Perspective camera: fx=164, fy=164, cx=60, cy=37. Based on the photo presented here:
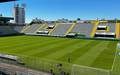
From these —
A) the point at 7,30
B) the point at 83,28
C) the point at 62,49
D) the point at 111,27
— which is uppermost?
the point at 111,27

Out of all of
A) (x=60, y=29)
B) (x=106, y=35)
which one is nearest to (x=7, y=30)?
(x=60, y=29)

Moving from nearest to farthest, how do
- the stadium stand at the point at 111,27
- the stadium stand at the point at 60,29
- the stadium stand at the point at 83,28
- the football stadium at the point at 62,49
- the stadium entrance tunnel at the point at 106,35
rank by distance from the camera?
the football stadium at the point at 62,49 → the stadium entrance tunnel at the point at 106,35 → the stadium stand at the point at 111,27 → the stadium stand at the point at 83,28 → the stadium stand at the point at 60,29

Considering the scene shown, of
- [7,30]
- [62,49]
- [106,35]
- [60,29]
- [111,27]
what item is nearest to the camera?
[62,49]

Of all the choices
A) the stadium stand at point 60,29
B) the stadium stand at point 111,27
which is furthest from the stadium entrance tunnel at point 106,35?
the stadium stand at point 60,29

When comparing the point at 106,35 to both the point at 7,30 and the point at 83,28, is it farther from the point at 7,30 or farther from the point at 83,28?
the point at 7,30

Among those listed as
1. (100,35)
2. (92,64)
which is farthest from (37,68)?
(100,35)

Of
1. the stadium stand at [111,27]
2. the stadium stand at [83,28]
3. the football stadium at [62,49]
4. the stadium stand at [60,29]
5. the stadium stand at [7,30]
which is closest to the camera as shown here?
the football stadium at [62,49]

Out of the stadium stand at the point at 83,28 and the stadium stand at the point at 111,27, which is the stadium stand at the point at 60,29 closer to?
the stadium stand at the point at 83,28

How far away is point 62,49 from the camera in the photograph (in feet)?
124

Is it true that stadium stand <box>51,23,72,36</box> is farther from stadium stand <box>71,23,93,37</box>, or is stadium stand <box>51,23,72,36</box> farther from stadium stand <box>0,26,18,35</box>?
stadium stand <box>0,26,18,35</box>

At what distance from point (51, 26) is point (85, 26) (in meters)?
17.3

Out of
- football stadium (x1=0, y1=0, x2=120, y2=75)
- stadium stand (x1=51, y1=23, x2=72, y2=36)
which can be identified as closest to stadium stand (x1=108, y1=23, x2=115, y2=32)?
football stadium (x1=0, y1=0, x2=120, y2=75)

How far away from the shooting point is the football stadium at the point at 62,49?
814 inches

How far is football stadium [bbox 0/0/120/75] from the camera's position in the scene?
20677 millimetres
